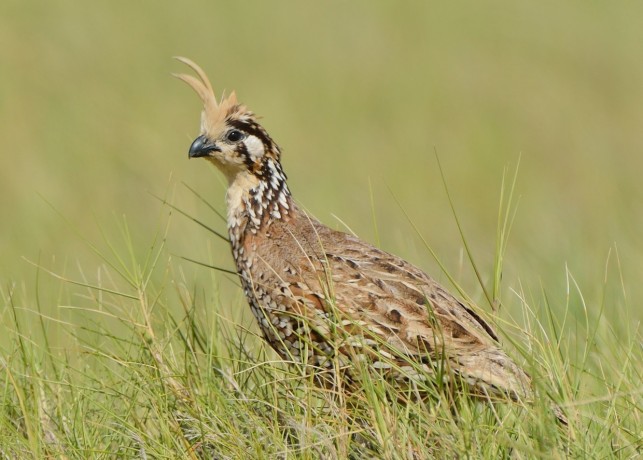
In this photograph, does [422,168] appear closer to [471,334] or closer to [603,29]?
[603,29]

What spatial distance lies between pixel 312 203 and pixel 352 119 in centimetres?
255

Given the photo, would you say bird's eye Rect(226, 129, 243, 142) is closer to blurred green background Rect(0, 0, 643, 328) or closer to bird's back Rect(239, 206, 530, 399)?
bird's back Rect(239, 206, 530, 399)

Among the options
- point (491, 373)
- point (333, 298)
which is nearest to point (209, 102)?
point (333, 298)

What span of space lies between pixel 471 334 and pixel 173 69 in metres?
8.82

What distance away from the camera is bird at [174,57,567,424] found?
489cm

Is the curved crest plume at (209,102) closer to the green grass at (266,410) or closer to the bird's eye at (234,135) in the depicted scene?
the bird's eye at (234,135)

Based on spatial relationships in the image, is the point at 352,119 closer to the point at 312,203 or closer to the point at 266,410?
the point at 312,203

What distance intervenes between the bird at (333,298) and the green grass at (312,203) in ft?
0.53

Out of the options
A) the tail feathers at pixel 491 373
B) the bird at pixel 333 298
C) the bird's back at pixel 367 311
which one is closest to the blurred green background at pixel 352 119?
the bird at pixel 333 298

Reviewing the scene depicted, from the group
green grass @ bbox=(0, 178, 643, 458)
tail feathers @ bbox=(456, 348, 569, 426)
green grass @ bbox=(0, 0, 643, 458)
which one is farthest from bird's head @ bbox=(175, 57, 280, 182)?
tail feathers @ bbox=(456, 348, 569, 426)

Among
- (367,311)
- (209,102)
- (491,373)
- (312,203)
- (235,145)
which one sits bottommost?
(491,373)

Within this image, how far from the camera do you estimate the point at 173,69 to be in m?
13.5

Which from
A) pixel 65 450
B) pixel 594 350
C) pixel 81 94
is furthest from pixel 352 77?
pixel 65 450

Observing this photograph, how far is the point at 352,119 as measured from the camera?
1261 cm
